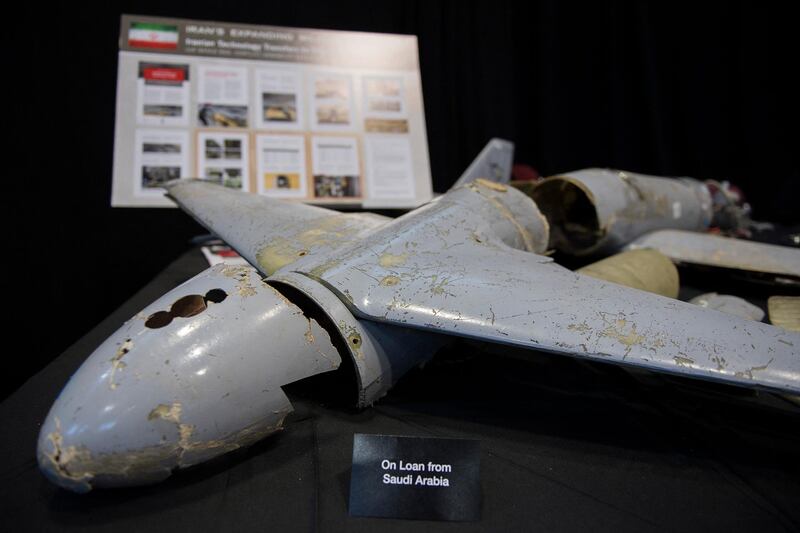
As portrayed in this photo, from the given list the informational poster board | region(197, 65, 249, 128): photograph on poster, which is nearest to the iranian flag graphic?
the informational poster board

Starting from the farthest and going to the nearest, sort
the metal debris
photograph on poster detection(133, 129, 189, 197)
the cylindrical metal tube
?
photograph on poster detection(133, 129, 189, 197) < the cylindrical metal tube < the metal debris

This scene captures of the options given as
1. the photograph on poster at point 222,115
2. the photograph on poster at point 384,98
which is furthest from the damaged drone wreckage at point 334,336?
the photograph on poster at point 384,98

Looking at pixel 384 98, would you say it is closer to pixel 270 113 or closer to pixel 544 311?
pixel 270 113

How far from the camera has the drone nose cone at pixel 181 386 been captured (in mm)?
1023

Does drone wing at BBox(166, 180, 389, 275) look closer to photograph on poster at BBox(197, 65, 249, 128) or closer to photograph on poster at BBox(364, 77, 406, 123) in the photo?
photograph on poster at BBox(197, 65, 249, 128)

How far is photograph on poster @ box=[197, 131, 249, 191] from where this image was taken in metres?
2.88

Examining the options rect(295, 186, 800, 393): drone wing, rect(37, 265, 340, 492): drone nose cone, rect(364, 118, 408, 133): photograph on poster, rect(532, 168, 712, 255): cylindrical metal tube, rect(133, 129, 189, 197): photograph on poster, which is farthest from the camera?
rect(364, 118, 408, 133): photograph on poster

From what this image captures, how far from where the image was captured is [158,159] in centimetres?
284

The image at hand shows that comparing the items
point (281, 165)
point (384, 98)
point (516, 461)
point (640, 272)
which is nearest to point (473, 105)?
point (384, 98)

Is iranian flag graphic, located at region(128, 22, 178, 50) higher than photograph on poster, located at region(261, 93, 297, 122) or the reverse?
higher

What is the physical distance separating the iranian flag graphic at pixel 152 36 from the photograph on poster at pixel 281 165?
72 cm

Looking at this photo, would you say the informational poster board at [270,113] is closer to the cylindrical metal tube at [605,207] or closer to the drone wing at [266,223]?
the drone wing at [266,223]

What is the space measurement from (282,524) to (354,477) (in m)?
0.16

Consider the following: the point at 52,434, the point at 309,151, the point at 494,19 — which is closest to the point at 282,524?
the point at 52,434
